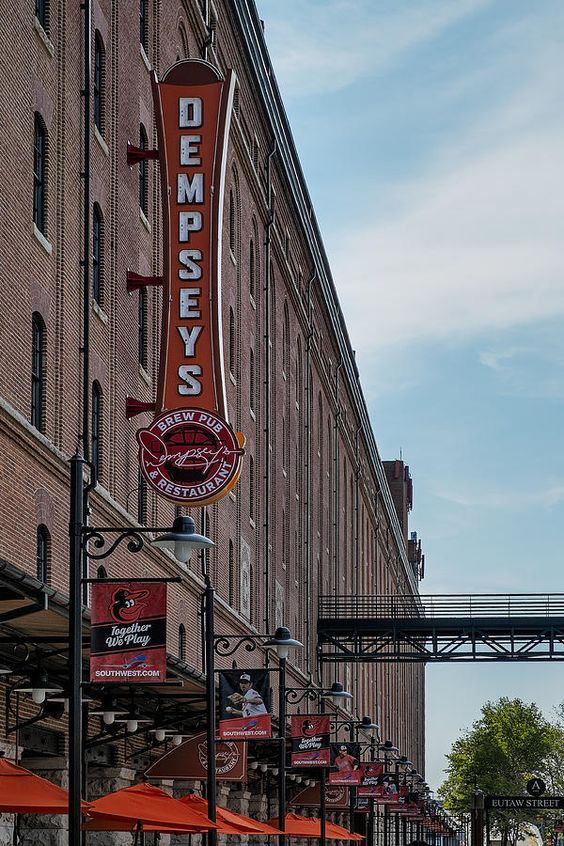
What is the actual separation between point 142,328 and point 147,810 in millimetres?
16258

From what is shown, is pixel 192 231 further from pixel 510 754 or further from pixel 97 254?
pixel 510 754

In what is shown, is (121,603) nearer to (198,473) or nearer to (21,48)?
Result: (198,473)

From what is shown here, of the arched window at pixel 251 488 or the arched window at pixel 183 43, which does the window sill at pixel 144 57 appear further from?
the arched window at pixel 251 488

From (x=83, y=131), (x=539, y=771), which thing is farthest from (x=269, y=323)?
(x=539, y=771)

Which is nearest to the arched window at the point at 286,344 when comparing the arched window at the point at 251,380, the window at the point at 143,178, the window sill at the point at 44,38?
the arched window at the point at 251,380

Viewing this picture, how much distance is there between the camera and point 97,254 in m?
33.4

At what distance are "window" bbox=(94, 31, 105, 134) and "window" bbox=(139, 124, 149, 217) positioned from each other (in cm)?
339

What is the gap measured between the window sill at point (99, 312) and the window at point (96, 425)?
4.28 feet

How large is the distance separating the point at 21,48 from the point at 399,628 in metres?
52.6

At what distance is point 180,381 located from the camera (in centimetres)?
3441

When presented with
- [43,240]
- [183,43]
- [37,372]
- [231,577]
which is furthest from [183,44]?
[37,372]

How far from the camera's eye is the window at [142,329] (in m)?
37.3

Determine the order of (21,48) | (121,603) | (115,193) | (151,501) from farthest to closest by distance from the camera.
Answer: (151,501), (115,193), (21,48), (121,603)

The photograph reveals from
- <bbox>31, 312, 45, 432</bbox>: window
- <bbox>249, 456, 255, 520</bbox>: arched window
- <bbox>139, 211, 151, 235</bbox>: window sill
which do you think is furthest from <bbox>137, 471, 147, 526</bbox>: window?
<bbox>249, 456, 255, 520</bbox>: arched window
